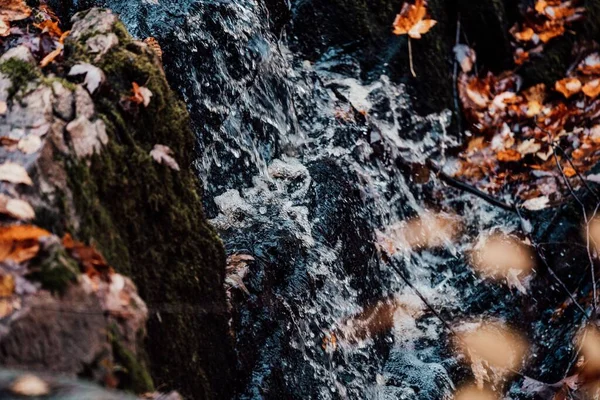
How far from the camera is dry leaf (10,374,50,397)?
4.09ft

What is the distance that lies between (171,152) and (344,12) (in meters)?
2.91

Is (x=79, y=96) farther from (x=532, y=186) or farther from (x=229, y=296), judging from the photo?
(x=532, y=186)

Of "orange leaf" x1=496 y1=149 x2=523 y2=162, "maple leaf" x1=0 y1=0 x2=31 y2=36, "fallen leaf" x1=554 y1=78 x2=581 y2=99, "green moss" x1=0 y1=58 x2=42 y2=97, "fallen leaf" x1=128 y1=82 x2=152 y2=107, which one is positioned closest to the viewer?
"green moss" x1=0 y1=58 x2=42 y2=97

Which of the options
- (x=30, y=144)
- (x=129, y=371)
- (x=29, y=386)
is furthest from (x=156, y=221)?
(x=29, y=386)

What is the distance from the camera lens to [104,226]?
2.01 m

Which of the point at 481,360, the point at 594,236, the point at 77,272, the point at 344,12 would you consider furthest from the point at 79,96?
the point at 594,236

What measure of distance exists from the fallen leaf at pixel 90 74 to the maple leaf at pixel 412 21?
3.35 m

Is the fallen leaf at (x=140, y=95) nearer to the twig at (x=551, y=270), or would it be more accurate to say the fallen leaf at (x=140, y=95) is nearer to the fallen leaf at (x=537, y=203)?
the twig at (x=551, y=270)

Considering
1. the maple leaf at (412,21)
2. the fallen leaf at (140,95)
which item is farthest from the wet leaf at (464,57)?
the fallen leaf at (140,95)

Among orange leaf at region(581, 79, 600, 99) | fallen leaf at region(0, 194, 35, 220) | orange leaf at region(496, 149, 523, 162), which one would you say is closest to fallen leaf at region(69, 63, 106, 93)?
fallen leaf at region(0, 194, 35, 220)

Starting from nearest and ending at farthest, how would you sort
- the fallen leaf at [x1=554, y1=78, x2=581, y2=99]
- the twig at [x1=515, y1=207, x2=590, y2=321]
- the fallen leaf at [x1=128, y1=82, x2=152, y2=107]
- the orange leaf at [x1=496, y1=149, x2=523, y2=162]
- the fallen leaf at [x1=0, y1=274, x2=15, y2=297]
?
the fallen leaf at [x1=0, y1=274, x2=15, y2=297] < the fallen leaf at [x1=128, y1=82, x2=152, y2=107] < the twig at [x1=515, y1=207, x2=590, y2=321] < the orange leaf at [x1=496, y1=149, x2=523, y2=162] < the fallen leaf at [x1=554, y1=78, x2=581, y2=99]

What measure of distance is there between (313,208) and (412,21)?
2.27 meters

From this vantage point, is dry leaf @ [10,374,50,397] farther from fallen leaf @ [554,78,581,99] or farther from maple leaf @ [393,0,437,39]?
fallen leaf @ [554,78,581,99]

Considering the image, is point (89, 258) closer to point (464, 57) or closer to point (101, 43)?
point (101, 43)
